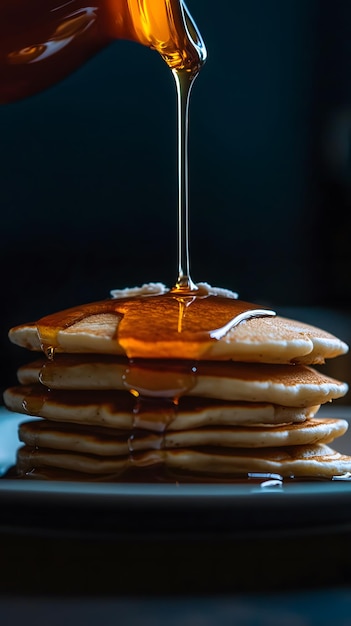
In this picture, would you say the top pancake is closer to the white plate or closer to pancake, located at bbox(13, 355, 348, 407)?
pancake, located at bbox(13, 355, 348, 407)

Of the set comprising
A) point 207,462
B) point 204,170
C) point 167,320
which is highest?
point 204,170

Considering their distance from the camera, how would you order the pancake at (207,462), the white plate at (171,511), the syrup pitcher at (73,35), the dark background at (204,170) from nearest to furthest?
the white plate at (171,511)
the pancake at (207,462)
the syrup pitcher at (73,35)
the dark background at (204,170)

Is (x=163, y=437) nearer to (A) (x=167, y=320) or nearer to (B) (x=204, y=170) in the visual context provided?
(A) (x=167, y=320)

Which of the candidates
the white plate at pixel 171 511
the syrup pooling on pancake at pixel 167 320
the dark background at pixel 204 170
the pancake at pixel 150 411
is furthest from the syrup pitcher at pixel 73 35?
the dark background at pixel 204 170

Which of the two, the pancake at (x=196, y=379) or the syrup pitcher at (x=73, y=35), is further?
the syrup pitcher at (x=73, y=35)

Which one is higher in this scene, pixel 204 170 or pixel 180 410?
pixel 204 170

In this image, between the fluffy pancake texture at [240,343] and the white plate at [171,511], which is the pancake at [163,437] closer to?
the fluffy pancake texture at [240,343]

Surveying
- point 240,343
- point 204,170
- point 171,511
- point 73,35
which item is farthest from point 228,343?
point 204,170
